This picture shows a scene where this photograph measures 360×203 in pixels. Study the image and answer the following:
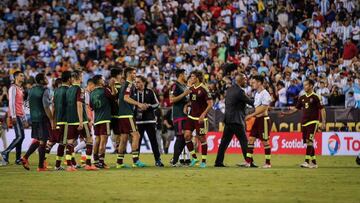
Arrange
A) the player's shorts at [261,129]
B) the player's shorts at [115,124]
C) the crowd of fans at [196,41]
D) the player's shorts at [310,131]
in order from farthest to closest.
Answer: the crowd of fans at [196,41], the player's shorts at [261,129], the player's shorts at [310,131], the player's shorts at [115,124]

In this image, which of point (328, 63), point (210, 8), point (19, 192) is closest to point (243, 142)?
point (19, 192)

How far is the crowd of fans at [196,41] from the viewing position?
36750mm

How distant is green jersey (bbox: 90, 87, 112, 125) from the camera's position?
23.0m

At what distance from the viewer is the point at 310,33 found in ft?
128

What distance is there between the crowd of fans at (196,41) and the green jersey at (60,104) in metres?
13.2

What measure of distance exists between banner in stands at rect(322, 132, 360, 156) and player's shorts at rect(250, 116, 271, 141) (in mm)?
10030

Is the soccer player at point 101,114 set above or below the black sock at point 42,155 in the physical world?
above

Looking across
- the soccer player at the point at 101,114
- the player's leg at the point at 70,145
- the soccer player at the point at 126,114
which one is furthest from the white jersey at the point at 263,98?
the player's leg at the point at 70,145

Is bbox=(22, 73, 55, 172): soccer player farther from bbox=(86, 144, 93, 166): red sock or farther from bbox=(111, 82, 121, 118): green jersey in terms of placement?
bbox=(111, 82, 121, 118): green jersey

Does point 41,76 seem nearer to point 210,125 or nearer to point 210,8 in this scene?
point 210,125

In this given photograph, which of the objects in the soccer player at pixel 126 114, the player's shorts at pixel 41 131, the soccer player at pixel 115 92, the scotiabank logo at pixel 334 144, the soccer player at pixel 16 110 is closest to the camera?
the player's shorts at pixel 41 131

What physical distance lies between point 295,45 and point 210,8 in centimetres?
643

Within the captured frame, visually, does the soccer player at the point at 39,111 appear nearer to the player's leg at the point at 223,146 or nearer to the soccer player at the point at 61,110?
the soccer player at the point at 61,110

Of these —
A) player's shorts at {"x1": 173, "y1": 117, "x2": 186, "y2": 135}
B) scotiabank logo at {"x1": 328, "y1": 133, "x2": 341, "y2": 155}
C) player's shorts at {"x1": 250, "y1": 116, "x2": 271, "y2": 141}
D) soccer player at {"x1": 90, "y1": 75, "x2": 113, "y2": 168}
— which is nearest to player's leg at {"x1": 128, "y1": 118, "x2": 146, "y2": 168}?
soccer player at {"x1": 90, "y1": 75, "x2": 113, "y2": 168}
